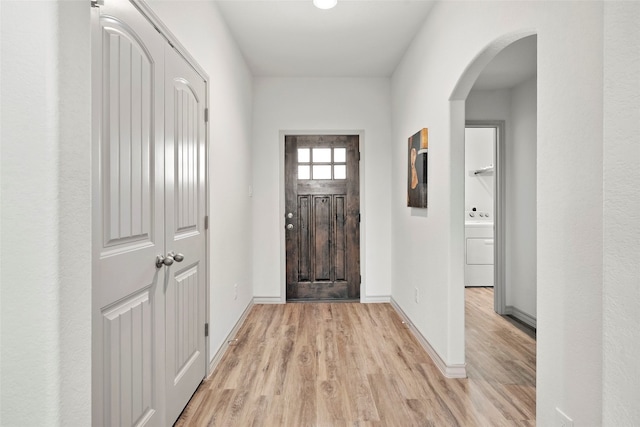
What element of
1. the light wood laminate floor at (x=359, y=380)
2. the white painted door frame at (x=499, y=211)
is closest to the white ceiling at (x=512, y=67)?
the white painted door frame at (x=499, y=211)

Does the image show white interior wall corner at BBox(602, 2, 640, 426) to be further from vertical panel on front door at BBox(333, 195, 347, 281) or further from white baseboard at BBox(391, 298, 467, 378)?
vertical panel on front door at BBox(333, 195, 347, 281)

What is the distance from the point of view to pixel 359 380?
2193 millimetres

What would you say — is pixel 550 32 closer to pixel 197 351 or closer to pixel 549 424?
pixel 549 424

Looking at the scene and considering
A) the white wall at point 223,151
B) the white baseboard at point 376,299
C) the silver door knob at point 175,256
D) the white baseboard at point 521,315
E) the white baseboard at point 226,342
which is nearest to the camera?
the silver door knob at point 175,256

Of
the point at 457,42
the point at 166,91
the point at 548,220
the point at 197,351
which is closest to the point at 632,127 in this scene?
the point at 548,220

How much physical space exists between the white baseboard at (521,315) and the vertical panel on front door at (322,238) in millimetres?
1995

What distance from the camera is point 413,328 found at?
303cm

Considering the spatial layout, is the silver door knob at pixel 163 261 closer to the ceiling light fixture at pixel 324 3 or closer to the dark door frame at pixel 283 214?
the ceiling light fixture at pixel 324 3

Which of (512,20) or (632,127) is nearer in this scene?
(632,127)

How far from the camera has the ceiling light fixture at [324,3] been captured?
2.49 metres

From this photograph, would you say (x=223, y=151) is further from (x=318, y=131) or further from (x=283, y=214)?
(x=318, y=131)

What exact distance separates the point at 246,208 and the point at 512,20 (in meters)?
2.80

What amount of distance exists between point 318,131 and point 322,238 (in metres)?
1.30

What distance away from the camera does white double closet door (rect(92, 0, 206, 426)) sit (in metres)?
1.15
